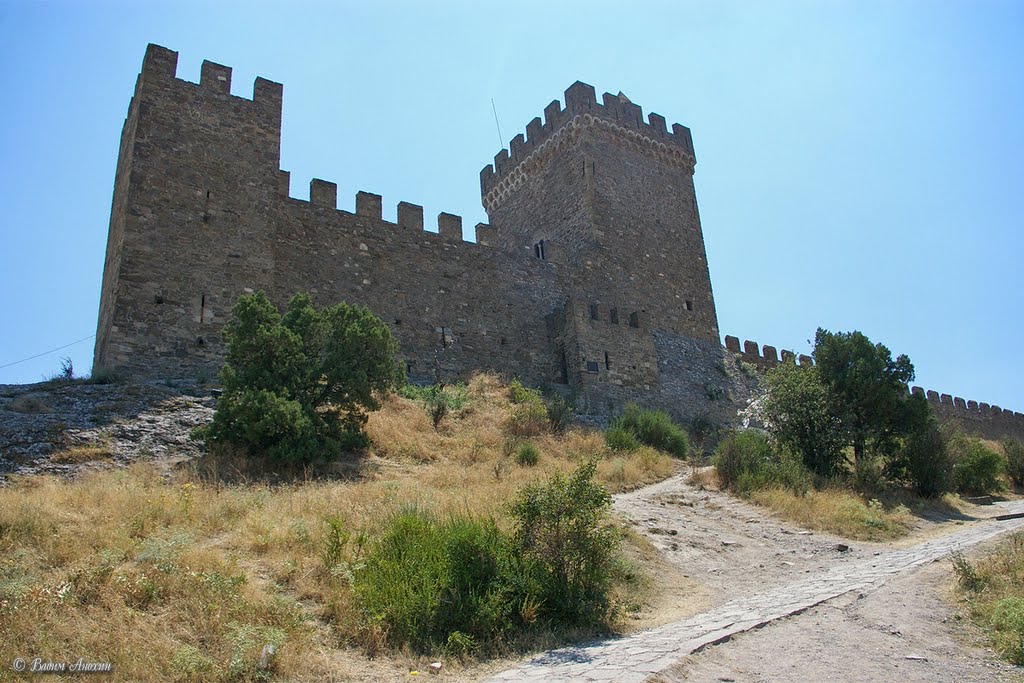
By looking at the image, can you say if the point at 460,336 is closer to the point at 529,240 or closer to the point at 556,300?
the point at 556,300

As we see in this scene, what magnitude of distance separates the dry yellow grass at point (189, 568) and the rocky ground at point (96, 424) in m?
0.41

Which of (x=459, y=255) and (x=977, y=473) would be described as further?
(x=459, y=255)

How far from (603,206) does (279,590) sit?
59.1 ft

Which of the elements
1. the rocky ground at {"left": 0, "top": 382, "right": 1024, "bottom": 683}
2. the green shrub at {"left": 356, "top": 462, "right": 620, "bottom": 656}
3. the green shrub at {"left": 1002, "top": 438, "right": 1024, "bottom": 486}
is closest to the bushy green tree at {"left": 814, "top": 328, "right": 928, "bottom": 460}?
the rocky ground at {"left": 0, "top": 382, "right": 1024, "bottom": 683}

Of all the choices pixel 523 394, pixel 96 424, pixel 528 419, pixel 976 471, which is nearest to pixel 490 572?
pixel 96 424

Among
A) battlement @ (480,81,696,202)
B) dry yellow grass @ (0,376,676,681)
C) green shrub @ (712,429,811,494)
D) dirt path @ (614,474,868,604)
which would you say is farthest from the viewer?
battlement @ (480,81,696,202)

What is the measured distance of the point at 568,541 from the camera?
26.1ft

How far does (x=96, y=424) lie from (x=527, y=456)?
695 cm

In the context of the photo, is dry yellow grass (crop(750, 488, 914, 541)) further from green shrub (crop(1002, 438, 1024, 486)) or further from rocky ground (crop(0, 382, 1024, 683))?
green shrub (crop(1002, 438, 1024, 486))

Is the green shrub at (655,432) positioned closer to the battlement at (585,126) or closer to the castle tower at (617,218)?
the castle tower at (617,218)

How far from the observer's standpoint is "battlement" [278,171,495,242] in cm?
1850

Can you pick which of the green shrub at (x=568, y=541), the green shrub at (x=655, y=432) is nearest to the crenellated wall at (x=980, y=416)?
the green shrub at (x=655, y=432)

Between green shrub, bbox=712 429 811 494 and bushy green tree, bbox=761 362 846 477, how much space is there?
4.90 ft

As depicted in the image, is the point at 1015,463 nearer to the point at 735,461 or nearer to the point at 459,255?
the point at 735,461
